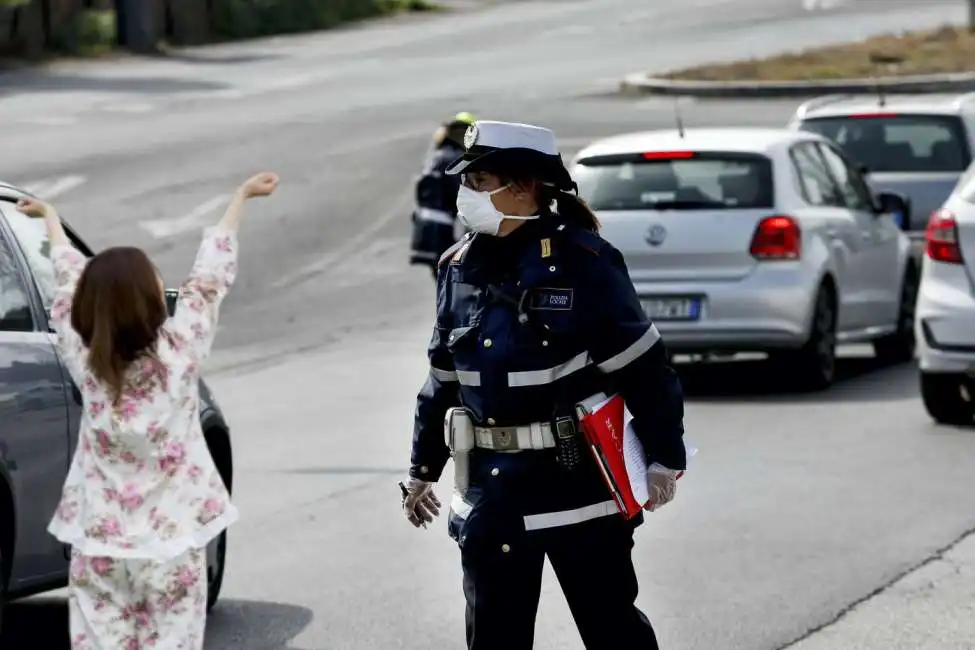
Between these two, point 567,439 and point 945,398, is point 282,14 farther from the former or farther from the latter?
point 567,439

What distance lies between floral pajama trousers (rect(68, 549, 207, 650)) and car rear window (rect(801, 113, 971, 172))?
12.7m

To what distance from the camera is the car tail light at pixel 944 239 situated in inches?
481

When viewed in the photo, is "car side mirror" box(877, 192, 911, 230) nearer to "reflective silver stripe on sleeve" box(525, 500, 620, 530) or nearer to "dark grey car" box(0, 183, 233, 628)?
"dark grey car" box(0, 183, 233, 628)

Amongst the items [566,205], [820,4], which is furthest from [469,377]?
[820,4]

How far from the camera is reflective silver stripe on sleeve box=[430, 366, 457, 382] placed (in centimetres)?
575

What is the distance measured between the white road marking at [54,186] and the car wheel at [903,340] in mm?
10767

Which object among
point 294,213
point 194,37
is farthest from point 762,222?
point 194,37

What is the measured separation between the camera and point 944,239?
12.3m

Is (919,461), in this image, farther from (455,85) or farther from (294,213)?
(455,85)

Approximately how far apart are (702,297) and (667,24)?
3514 cm

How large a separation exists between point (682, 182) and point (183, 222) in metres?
9.70

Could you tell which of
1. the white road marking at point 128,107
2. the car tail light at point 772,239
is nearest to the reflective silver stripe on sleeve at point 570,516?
the car tail light at point 772,239

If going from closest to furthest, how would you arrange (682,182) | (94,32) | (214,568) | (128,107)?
(214,568) → (682,182) → (128,107) → (94,32)

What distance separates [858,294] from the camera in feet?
48.7
